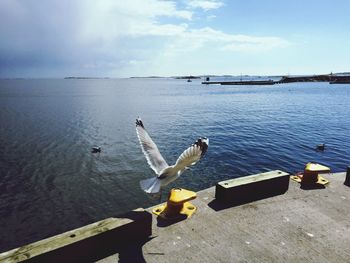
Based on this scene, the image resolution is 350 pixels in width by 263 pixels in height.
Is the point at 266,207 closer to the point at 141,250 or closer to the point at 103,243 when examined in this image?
the point at 141,250

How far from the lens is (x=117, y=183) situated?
68.6 ft

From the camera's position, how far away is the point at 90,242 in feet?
19.9

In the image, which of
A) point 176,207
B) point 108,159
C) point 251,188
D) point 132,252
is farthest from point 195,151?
point 108,159

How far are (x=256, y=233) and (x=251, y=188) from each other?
2177 mm


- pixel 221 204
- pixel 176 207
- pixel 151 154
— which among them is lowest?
pixel 221 204

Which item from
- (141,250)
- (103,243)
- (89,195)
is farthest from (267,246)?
(89,195)

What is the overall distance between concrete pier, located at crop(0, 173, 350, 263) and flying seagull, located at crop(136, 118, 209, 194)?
115 cm

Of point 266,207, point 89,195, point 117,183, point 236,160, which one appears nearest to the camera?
point 266,207

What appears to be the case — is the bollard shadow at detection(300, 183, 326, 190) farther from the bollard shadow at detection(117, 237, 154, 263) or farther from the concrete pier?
the bollard shadow at detection(117, 237, 154, 263)

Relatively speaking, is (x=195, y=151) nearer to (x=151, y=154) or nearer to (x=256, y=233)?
(x=151, y=154)

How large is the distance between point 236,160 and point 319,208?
1712 centimetres

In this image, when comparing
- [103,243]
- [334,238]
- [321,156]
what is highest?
[103,243]

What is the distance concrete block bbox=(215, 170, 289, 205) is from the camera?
360 inches

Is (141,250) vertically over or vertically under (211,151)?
over
